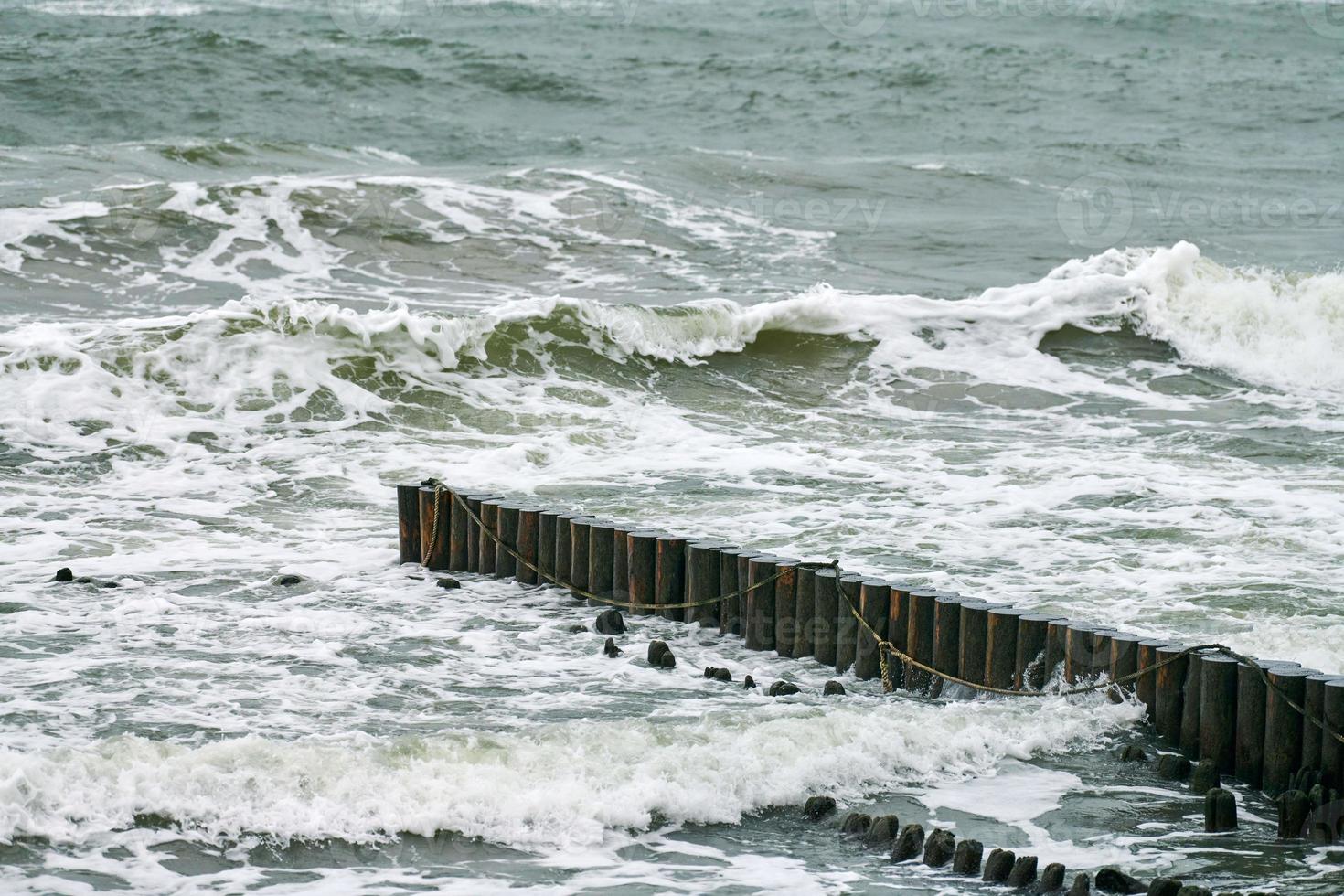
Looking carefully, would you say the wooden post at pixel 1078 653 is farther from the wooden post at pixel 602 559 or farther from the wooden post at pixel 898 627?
the wooden post at pixel 602 559

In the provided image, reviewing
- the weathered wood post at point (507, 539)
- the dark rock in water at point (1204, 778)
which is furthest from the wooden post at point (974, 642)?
the weathered wood post at point (507, 539)

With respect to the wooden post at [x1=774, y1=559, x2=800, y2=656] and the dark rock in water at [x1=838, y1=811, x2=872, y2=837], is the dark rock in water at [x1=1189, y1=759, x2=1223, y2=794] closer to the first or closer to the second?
the dark rock in water at [x1=838, y1=811, x2=872, y2=837]

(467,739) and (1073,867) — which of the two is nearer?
(1073,867)

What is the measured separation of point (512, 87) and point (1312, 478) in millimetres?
26374

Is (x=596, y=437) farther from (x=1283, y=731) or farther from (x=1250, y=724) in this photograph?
(x=1283, y=731)

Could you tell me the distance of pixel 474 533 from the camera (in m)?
10.1

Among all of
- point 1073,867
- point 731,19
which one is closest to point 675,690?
point 1073,867

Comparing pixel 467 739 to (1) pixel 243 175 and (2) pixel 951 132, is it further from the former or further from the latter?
(2) pixel 951 132

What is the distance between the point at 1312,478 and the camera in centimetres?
1267

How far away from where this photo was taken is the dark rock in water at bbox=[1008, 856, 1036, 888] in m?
5.73

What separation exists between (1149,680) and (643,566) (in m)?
A: 3.22

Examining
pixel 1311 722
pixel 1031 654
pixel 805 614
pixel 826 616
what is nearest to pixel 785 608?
pixel 805 614

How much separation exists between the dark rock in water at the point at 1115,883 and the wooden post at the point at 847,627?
2.82m

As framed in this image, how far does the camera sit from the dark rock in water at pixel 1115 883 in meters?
5.64
